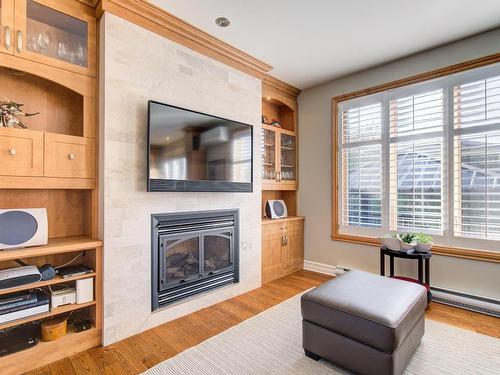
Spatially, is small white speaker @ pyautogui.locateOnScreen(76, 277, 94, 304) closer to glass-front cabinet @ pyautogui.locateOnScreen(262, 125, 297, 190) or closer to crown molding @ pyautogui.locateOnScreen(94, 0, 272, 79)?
crown molding @ pyautogui.locateOnScreen(94, 0, 272, 79)

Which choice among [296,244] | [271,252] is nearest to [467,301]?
[296,244]

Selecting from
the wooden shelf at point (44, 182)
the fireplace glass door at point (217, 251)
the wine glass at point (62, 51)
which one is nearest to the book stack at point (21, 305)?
the wooden shelf at point (44, 182)

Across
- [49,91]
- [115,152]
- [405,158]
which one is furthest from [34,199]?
[405,158]

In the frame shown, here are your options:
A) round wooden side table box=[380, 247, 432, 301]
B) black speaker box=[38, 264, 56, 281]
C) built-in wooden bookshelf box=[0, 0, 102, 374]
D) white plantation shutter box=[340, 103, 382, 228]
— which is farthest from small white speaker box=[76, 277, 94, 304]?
white plantation shutter box=[340, 103, 382, 228]

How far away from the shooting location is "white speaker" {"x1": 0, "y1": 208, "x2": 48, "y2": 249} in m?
1.84

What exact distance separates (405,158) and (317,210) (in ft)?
4.50

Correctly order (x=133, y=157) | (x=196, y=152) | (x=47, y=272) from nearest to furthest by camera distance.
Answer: (x=47, y=272) → (x=133, y=157) → (x=196, y=152)

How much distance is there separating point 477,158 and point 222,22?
2888 mm

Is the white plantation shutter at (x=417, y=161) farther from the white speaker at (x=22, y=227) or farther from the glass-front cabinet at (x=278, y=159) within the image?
the white speaker at (x=22, y=227)

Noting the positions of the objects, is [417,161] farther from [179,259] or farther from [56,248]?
[56,248]

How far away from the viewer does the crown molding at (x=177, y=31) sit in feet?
7.36

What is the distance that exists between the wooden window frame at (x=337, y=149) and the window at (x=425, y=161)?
39mm

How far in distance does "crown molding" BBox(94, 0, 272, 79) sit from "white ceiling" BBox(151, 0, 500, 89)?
0.07m

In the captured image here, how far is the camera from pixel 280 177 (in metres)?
4.06
